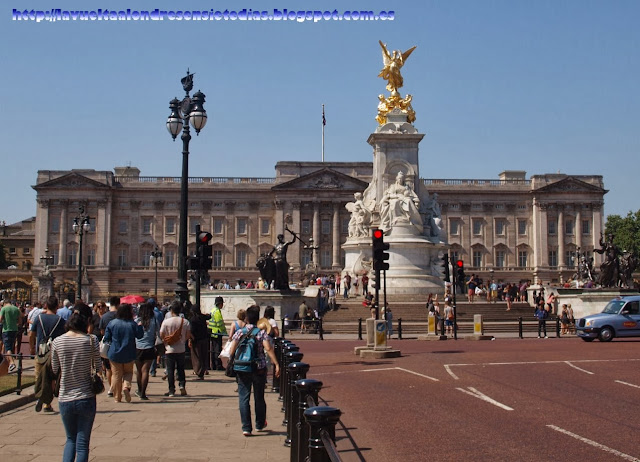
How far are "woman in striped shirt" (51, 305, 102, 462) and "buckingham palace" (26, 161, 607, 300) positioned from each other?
96537 mm

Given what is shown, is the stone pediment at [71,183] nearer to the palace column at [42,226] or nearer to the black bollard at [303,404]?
the palace column at [42,226]

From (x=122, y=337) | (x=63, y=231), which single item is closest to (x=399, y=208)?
(x=122, y=337)

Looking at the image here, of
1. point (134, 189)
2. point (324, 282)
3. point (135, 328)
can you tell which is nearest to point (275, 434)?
point (135, 328)

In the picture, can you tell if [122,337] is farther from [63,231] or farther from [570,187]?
[570,187]

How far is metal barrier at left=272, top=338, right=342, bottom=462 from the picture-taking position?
17.8 feet

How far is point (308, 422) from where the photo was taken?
18.5ft

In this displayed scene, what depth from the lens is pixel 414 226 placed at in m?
45.8

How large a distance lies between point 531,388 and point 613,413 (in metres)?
3.00

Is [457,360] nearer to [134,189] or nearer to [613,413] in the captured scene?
[613,413]

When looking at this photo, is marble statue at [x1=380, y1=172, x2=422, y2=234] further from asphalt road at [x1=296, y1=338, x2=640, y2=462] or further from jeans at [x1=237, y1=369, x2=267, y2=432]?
jeans at [x1=237, y1=369, x2=267, y2=432]

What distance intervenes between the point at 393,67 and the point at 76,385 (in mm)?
43268

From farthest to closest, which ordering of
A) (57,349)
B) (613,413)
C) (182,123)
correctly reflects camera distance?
(182,123) → (613,413) → (57,349)

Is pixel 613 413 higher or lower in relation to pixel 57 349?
lower

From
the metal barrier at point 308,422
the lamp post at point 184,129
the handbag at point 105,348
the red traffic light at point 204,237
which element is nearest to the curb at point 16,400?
the handbag at point 105,348
